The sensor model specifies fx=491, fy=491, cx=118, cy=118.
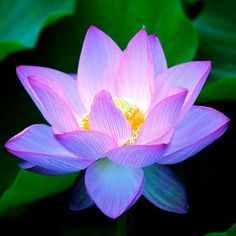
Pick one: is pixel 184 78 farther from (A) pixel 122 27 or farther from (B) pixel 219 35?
(B) pixel 219 35

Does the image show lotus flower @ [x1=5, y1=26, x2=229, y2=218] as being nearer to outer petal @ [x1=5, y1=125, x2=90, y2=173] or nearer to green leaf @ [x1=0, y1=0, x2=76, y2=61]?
outer petal @ [x1=5, y1=125, x2=90, y2=173]

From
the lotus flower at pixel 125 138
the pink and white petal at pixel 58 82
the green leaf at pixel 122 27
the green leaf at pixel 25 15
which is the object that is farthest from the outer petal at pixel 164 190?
the green leaf at pixel 25 15

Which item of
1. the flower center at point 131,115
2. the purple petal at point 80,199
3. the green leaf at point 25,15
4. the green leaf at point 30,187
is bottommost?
the green leaf at point 30,187

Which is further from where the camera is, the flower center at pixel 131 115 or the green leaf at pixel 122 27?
the green leaf at pixel 122 27

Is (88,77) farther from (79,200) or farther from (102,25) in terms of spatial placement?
(102,25)

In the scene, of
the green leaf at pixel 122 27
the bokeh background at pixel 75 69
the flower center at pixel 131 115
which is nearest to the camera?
the flower center at pixel 131 115

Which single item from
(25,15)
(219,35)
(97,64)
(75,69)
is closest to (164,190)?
(97,64)

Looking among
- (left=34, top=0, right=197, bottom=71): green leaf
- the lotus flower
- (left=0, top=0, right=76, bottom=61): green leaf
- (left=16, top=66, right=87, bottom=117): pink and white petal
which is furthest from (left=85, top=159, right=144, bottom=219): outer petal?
(left=0, top=0, right=76, bottom=61): green leaf

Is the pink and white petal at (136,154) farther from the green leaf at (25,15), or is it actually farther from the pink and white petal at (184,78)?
the green leaf at (25,15)

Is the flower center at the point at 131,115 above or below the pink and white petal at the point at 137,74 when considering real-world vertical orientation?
below
